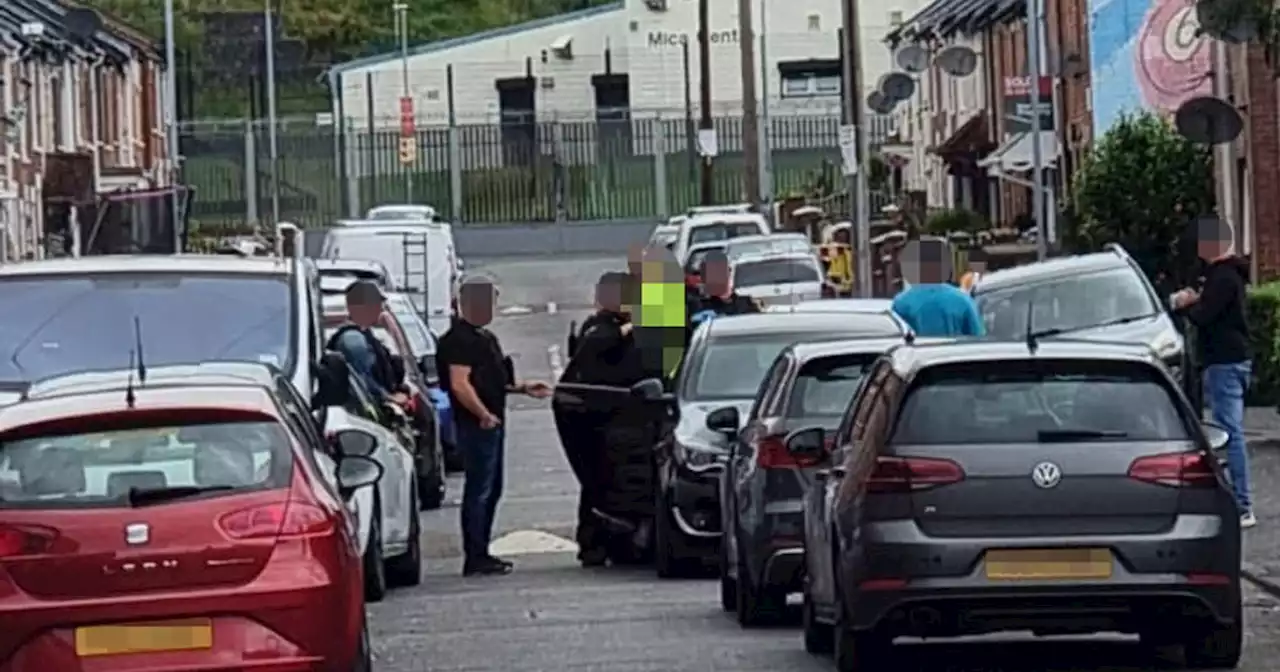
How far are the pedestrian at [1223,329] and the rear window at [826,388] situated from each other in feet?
11.1

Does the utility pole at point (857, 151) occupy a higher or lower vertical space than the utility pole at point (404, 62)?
lower

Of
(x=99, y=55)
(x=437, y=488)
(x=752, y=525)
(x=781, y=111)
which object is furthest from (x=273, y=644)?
(x=781, y=111)

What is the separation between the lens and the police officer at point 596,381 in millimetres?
19766

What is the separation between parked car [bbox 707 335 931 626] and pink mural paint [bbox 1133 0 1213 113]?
1177 inches

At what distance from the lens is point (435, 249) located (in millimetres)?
45625

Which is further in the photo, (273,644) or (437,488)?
(437,488)

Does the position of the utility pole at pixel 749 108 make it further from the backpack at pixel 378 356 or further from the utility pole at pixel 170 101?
the backpack at pixel 378 356

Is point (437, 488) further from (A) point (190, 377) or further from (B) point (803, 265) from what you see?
(B) point (803, 265)

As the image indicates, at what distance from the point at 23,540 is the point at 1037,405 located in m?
4.10

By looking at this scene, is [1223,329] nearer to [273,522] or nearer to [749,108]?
[273,522]

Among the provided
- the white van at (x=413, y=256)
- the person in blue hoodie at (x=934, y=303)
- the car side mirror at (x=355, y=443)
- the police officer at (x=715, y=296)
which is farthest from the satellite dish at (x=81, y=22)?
the car side mirror at (x=355, y=443)

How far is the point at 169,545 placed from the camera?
10711 millimetres

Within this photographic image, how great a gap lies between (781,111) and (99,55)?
80.1 ft

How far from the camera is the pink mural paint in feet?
149
